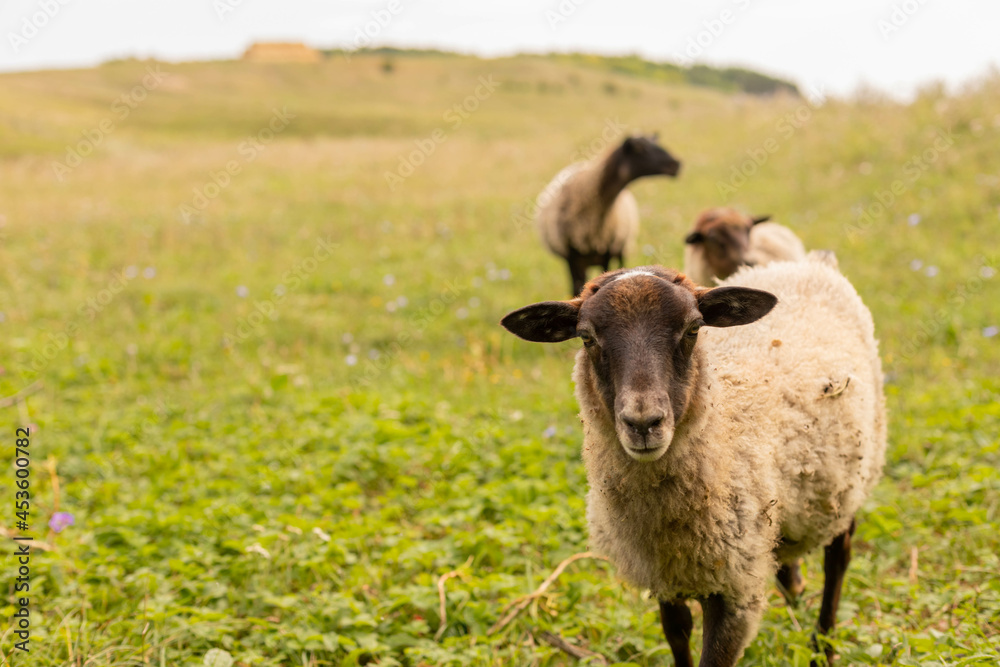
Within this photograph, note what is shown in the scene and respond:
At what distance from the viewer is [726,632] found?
108 inches

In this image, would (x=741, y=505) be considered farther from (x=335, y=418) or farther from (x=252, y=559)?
(x=335, y=418)

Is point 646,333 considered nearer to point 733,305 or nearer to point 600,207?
point 733,305

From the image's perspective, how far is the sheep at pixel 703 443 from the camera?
2564 mm

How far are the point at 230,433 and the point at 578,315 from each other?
4.17m

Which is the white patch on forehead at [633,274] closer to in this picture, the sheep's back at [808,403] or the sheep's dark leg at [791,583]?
the sheep's back at [808,403]

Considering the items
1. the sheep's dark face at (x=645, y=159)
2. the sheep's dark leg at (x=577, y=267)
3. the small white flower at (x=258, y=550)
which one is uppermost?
the sheep's dark face at (x=645, y=159)

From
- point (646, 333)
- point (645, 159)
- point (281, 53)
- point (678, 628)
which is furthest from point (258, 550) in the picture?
point (281, 53)

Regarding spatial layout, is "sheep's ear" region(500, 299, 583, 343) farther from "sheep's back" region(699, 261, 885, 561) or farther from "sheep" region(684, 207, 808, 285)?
"sheep" region(684, 207, 808, 285)

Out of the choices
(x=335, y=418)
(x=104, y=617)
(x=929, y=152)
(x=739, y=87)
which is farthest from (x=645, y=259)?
(x=739, y=87)

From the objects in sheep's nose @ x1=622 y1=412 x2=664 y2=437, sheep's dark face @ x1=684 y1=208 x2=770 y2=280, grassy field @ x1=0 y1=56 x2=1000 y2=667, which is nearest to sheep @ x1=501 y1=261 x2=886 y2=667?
sheep's nose @ x1=622 y1=412 x2=664 y2=437

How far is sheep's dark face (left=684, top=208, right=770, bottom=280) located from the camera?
18.9 ft

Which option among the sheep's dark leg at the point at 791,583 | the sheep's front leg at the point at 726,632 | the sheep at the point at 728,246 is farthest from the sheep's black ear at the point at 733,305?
the sheep at the point at 728,246

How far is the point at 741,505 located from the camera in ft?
8.96

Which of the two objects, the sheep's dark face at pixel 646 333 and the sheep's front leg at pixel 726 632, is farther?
the sheep's front leg at pixel 726 632
